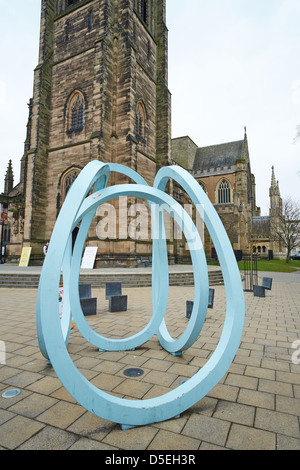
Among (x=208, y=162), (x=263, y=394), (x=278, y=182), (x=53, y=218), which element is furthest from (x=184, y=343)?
(x=278, y=182)

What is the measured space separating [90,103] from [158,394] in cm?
1960

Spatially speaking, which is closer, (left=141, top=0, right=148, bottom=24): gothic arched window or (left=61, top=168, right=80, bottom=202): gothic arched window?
(left=61, top=168, right=80, bottom=202): gothic arched window

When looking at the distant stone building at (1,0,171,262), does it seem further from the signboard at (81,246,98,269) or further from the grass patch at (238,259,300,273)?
the grass patch at (238,259,300,273)

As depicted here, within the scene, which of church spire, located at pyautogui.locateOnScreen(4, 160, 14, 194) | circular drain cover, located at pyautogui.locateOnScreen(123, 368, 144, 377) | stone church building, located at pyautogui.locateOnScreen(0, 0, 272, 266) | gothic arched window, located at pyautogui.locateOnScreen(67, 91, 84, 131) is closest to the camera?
circular drain cover, located at pyautogui.locateOnScreen(123, 368, 144, 377)

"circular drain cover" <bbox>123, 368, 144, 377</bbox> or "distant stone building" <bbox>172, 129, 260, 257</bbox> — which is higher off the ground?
"distant stone building" <bbox>172, 129, 260, 257</bbox>

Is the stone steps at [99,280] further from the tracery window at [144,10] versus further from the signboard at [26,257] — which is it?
the tracery window at [144,10]

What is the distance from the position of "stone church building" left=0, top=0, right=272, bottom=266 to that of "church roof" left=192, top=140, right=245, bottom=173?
2211 cm

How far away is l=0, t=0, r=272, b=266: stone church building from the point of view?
17250 mm

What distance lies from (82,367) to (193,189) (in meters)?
2.59

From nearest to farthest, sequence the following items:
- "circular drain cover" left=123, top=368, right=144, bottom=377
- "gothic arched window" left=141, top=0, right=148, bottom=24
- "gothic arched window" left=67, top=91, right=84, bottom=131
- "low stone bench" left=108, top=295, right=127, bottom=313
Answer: "circular drain cover" left=123, top=368, right=144, bottom=377 → "low stone bench" left=108, top=295, right=127, bottom=313 → "gothic arched window" left=67, top=91, right=84, bottom=131 → "gothic arched window" left=141, top=0, right=148, bottom=24

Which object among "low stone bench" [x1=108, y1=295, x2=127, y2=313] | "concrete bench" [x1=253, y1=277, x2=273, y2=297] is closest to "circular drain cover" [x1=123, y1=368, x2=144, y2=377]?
"low stone bench" [x1=108, y1=295, x2=127, y2=313]

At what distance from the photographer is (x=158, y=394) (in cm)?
259

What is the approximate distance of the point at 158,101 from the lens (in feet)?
72.9

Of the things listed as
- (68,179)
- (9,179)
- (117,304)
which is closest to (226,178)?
(68,179)
